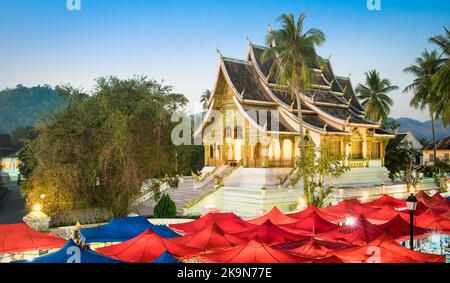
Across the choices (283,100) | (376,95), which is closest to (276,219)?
(283,100)

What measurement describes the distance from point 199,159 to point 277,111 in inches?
669

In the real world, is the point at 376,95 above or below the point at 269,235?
above

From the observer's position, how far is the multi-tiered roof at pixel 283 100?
29188 millimetres

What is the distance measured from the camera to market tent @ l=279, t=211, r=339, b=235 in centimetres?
1312

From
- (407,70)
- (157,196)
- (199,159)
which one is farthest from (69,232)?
(407,70)

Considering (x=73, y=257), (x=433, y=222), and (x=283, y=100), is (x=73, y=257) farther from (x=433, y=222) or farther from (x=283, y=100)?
(x=283, y=100)

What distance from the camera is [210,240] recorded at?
1086 centimetres

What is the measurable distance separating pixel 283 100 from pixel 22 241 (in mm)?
22702

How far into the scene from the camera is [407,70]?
42875 millimetres

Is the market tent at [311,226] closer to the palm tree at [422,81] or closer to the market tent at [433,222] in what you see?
the market tent at [433,222]

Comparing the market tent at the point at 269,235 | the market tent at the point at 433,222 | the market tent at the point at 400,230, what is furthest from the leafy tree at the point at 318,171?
the market tent at the point at 269,235

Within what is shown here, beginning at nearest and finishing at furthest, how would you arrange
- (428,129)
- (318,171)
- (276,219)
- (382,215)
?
1. (276,219)
2. (382,215)
3. (318,171)
4. (428,129)

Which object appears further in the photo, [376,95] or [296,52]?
[376,95]
